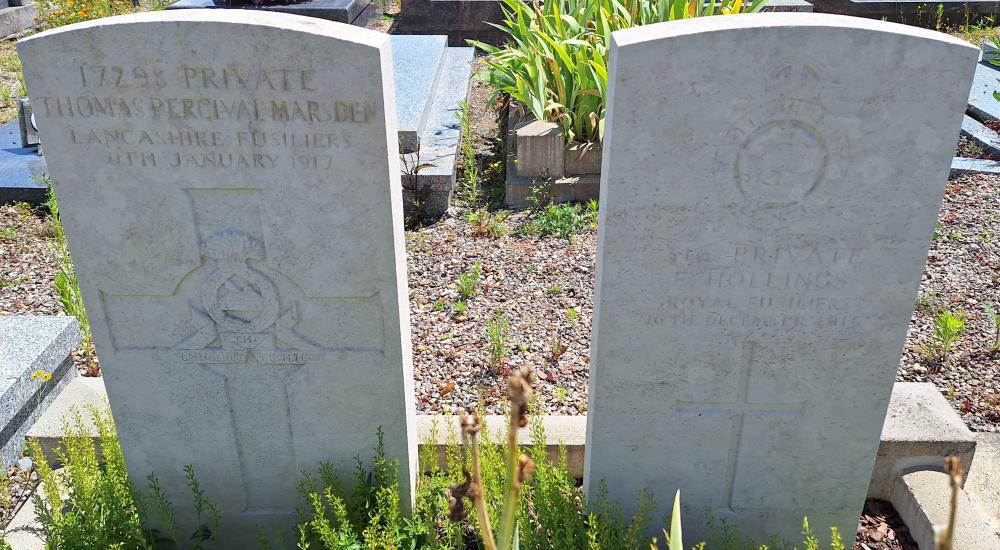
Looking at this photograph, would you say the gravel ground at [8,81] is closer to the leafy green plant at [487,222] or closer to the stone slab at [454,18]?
the stone slab at [454,18]

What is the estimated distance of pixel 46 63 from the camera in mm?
2158

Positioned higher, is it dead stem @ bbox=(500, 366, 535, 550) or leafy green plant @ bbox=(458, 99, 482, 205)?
dead stem @ bbox=(500, 366, 535, 550)

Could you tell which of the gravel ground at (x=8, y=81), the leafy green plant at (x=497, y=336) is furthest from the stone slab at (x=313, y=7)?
the leafy green plant at (x=497, y=336)

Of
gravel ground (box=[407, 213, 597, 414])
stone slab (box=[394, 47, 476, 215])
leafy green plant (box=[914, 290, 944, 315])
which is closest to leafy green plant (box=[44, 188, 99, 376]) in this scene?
gravel ground (box=[407, 213, 597, 414])

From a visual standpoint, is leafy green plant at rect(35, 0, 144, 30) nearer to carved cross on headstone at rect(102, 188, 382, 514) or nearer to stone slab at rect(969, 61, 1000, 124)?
carved cross on headstone at rect(102, 188, 382, 514)

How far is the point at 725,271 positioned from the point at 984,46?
7.27 metres

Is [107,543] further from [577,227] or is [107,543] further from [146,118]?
[577,227]

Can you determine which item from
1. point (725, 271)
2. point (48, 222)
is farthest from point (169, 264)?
point (48, 222)

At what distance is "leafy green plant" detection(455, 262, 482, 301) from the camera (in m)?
4.25

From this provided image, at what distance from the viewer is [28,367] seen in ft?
10.6

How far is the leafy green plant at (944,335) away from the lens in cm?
358

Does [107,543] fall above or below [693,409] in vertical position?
below

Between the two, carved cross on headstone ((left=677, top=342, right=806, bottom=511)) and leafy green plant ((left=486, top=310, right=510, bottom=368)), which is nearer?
carved cross on headstone ((left=677, top=342, right=806, bottom=511))

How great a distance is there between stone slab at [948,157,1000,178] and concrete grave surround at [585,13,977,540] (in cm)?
377
